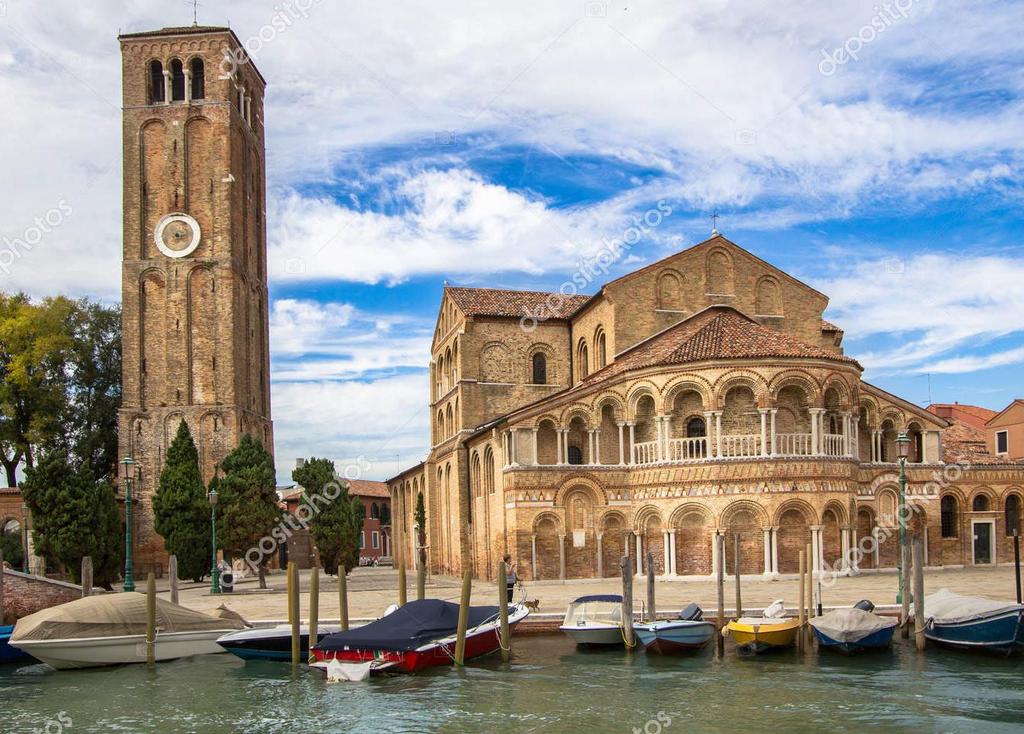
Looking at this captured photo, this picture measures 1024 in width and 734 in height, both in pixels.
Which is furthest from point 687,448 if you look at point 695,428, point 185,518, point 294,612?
point 185,518

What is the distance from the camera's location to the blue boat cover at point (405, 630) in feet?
65.7

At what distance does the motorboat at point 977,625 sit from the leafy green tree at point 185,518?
28507 millimetres

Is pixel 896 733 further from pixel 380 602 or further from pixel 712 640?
pixel 380 602

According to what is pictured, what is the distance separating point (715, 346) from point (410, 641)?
1729cm

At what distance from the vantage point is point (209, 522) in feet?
135

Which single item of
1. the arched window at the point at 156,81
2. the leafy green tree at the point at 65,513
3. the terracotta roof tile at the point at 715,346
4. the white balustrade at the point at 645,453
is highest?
the arched window at the point at 156,81

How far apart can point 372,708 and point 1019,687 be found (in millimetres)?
11097

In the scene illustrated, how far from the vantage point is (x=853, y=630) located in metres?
20.4

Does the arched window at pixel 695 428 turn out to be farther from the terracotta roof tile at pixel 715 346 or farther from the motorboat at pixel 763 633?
the motorboat at pixel 763 633

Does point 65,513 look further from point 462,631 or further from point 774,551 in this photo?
point 774,551

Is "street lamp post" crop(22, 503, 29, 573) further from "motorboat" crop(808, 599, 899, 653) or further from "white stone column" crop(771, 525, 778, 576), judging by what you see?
"motorboat" crop(808, 599, 899, 653)

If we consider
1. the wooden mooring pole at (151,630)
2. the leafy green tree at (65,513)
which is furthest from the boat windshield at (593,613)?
the leafy green tree at (65,513)

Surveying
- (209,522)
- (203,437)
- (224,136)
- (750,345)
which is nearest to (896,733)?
(750,345)

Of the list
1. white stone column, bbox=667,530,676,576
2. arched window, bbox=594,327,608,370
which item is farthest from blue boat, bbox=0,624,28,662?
arched window, bbox=594,327,608,370
